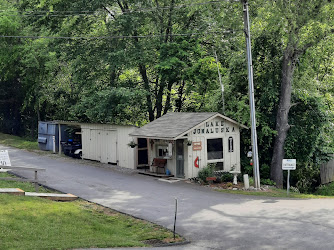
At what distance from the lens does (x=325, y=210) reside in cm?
1594

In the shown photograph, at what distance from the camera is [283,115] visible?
23250mm

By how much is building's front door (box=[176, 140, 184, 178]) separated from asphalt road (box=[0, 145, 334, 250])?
1.25 metres

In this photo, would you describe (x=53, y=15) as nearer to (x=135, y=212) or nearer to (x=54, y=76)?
(x=54, y=76)

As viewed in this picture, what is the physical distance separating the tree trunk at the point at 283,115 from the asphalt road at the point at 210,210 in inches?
194

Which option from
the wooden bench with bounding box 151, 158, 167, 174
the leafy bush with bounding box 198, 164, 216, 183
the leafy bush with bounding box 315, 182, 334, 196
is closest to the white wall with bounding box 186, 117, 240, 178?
the leafy bush with bounding box 198, 164, 216, 183

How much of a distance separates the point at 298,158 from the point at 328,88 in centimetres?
521

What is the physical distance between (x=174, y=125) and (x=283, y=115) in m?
5.27

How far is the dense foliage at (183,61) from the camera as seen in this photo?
2291 cm

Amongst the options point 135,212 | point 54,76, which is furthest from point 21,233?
point 54,76

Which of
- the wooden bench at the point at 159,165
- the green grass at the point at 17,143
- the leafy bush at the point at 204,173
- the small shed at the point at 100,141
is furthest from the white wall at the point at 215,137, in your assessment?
the green grass at the point at 17,143

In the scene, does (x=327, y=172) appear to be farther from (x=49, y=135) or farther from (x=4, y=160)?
(x=49, y=135)

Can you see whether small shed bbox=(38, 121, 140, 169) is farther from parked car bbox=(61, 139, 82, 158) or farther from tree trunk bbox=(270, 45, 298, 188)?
tree trunk bbox=(270, 45, 298, 188)

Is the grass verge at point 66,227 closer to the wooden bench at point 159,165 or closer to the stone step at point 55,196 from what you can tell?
the stone step at point 55,196

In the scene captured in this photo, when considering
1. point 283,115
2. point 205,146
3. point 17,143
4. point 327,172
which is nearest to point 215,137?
point 205,146
